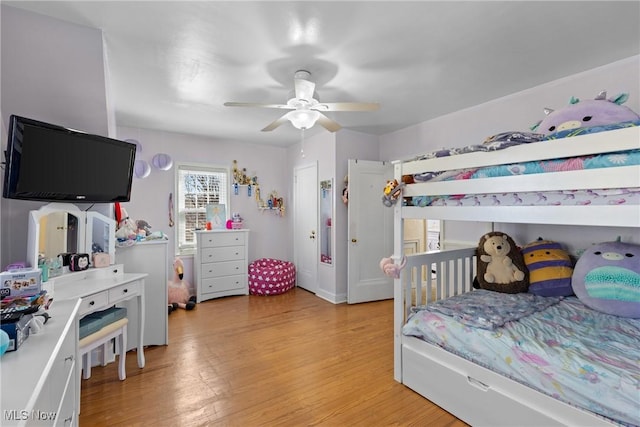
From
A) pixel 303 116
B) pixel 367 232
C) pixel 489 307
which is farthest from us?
pixel 367 232

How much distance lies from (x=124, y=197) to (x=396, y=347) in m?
2.46

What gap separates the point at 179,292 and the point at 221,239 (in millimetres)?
941

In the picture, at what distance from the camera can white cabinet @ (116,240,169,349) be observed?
2715 mm

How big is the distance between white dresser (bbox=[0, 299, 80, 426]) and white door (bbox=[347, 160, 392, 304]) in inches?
124

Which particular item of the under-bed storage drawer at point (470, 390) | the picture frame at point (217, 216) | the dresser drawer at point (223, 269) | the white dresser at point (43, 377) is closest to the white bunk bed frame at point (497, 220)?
the under-bed storage drawer at point (470, 390)

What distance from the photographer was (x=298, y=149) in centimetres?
509

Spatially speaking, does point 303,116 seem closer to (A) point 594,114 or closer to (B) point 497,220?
(B) point 497,220

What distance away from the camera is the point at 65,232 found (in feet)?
6.62

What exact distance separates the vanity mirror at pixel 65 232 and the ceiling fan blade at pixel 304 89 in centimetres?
179

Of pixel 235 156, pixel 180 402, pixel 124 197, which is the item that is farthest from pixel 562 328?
pixel 235 156

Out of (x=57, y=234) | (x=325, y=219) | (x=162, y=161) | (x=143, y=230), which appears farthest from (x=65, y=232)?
(x=325, y=219)

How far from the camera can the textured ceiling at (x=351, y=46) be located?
1.78 m

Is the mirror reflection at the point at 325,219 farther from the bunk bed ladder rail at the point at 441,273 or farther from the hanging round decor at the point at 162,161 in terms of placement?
the hanging round decor at the point at 162,161

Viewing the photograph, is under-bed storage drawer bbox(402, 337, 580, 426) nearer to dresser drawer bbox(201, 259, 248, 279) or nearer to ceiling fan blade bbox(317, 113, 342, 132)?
ceiling fan blade bbox(317, 113, 342, 132)
